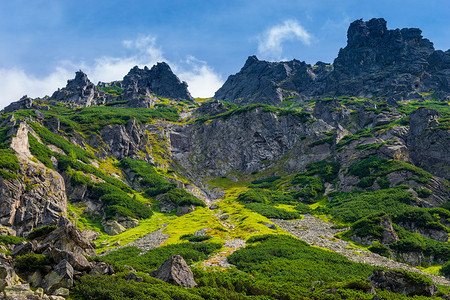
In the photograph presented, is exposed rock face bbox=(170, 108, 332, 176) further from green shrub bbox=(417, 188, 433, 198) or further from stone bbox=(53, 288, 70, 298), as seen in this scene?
stone bbox=(53, 288, 70, 298)

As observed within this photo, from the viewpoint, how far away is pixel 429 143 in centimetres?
9394

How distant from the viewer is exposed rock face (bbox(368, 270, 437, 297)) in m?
24.2

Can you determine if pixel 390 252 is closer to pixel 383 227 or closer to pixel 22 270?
pixel 383 227

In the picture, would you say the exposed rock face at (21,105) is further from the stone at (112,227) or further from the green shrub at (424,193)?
the green shrub at (424,193)

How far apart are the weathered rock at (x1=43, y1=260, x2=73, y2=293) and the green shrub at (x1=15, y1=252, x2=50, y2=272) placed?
4.69 ft

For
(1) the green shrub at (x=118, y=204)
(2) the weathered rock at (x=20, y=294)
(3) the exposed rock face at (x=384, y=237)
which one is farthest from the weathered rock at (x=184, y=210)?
(2) the weathered rock at (x=20, y=294)

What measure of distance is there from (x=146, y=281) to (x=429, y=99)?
746 feet

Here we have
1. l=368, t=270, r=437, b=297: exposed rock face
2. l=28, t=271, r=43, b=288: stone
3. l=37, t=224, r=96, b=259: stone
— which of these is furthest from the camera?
l=37, t=224, r=96, b=259: stone

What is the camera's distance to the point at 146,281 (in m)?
21.7

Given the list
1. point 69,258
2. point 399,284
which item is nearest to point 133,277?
point 69,258

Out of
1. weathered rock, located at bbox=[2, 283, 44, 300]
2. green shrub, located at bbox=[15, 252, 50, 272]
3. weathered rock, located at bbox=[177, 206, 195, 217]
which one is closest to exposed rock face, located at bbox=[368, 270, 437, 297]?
weathered rock, located at bbox=[2, 283, 44, 300]

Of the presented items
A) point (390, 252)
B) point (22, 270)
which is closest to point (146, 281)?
point (22, 270)

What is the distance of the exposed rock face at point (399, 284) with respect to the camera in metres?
24.2

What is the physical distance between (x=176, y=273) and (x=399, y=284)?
64.1ft
